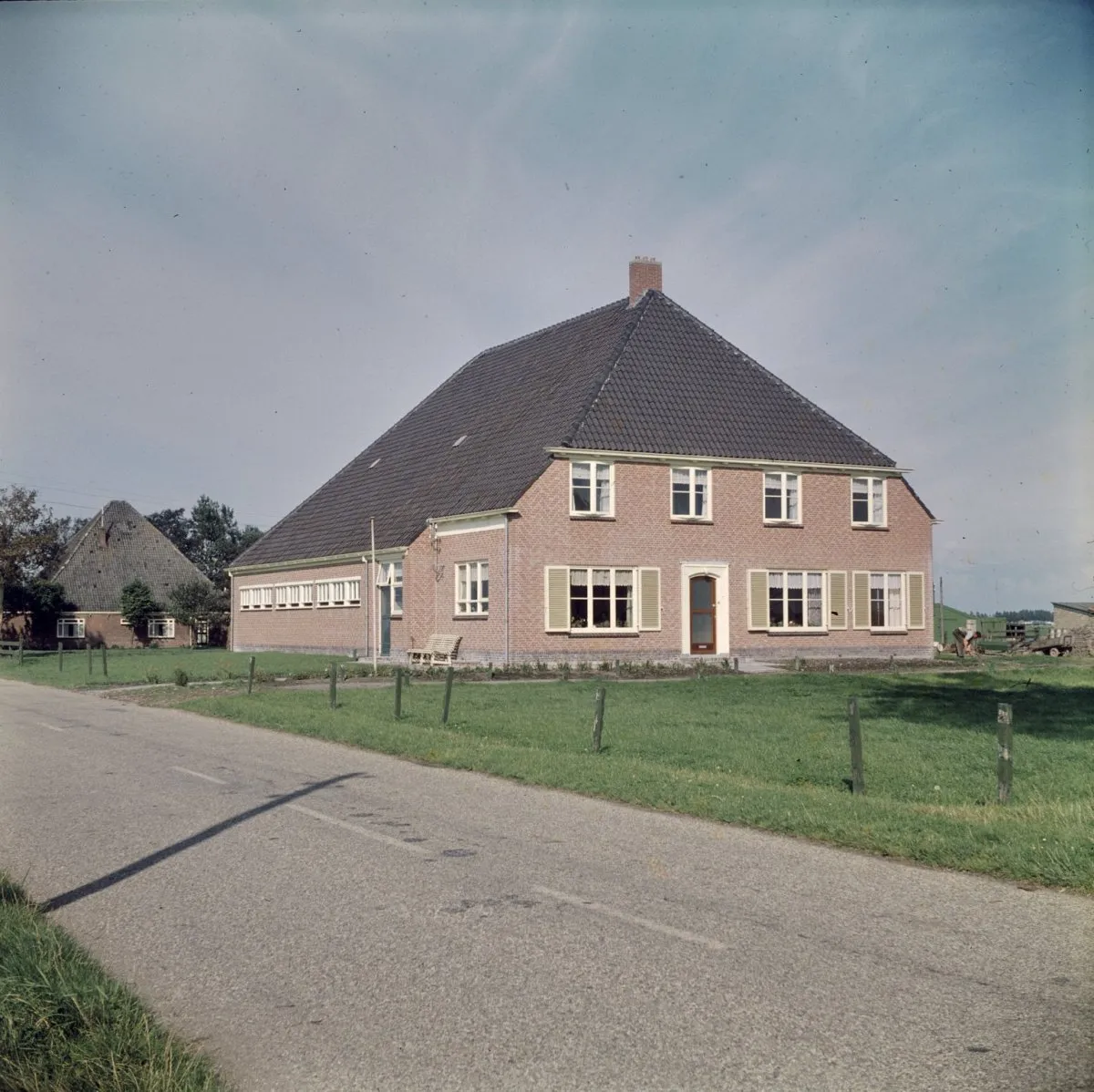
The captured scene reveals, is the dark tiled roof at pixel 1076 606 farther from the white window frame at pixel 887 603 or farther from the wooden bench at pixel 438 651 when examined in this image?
the wooden bench at pixel 438 651

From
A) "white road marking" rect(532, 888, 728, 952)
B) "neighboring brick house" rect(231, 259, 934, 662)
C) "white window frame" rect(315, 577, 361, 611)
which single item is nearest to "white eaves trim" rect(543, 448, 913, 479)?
"neighboring brick house" rect(231, 259, 934, 662)

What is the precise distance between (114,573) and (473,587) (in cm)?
4613

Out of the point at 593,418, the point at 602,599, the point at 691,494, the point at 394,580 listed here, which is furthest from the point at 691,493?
the point at 394,580

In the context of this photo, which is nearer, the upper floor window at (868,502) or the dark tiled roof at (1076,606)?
the upper floor window at (868,502)

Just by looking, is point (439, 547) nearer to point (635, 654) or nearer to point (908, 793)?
point (635, 654)

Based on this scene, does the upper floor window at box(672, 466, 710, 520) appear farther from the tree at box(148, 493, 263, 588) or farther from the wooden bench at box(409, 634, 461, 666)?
the tree at box(148, 493, 263, 588)

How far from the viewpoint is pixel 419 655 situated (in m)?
38.3

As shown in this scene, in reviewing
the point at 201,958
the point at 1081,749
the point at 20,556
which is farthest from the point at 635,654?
the point at 20,556

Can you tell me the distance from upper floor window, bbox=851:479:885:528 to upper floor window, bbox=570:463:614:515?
9123mm

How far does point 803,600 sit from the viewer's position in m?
39.6

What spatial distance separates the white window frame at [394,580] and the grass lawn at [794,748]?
1211cm

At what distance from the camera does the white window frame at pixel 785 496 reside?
1545 inches

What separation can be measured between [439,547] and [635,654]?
7180 millimetres

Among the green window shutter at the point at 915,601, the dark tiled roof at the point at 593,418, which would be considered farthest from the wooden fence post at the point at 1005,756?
the green window shutter at the point at 915,601
